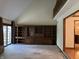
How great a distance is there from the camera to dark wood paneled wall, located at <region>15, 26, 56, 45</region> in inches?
449

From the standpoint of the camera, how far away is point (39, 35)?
11516mm

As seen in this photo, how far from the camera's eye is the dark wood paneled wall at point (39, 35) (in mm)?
11414

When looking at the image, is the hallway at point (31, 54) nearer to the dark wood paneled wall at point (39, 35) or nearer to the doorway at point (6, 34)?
the doorway at point (6, 34)

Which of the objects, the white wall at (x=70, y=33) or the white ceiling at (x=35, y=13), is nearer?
the white ceiling at (x=35, y=13)

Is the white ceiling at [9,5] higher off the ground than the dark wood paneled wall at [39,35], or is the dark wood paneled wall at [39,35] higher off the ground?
the white ceiling at [9,5]

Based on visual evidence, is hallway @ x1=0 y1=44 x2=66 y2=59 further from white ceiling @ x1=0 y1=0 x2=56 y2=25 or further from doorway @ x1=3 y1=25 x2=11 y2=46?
white ceiling @ x1=0 y1=0 x2=56 y2=25

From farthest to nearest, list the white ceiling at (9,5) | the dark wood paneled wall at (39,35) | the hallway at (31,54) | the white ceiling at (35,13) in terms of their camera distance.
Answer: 1. the dark wood paneled wall at (39,35)
2. the white ceiling at (35,13)
3. the white ceiling at (9,5)
4. the hallway at (31,54)

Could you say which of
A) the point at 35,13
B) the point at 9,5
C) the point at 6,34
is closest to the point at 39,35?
the point at 35,13

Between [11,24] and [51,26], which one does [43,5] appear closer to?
[51,26]

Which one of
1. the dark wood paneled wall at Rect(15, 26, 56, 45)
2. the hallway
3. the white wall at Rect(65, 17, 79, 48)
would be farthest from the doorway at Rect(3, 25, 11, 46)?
the white wall at Rect(65, 17, 79, 48)

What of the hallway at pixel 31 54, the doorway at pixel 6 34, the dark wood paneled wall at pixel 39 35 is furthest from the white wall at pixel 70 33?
the doorway at pixel 6 34

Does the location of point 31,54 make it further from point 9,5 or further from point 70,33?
point 70,33

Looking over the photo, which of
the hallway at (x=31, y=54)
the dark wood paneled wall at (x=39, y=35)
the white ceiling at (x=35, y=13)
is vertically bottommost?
the hallway at (x=31, y=54)

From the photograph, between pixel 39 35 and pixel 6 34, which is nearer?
pixel 6 34
